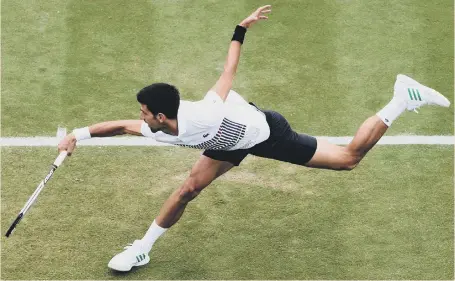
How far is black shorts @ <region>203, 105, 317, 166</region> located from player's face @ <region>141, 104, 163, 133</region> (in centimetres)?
79

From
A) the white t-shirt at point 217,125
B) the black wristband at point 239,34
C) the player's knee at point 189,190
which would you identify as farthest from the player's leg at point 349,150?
the black wristband at point 239,34

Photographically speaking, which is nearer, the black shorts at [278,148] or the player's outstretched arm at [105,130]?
the player's outstretched arm at [105,130]

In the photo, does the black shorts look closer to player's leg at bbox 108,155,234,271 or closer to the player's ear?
player's leg at bbox 108,155,234,271

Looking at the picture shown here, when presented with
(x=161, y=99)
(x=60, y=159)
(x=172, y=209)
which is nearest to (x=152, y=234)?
(x=172, y=209)

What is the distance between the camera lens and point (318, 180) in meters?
12.2

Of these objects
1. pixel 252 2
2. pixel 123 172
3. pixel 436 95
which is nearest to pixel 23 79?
pixel 123 172

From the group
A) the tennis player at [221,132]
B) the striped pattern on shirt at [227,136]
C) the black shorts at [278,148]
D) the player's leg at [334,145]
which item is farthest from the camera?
the player's leg at [334,145]

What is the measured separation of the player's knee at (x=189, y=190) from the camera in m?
10.9

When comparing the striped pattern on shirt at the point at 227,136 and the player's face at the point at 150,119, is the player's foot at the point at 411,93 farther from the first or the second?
the player's face at the point at 150,119

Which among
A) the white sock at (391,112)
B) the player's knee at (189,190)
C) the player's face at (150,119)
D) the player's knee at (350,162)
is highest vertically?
the player's face at (150,119)

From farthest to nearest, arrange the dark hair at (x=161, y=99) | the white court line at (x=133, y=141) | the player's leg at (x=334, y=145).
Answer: the white court line at (x=133, y=141) < the player's leg at (x=334, y=145) < the dark hair at (x=161, y=99)

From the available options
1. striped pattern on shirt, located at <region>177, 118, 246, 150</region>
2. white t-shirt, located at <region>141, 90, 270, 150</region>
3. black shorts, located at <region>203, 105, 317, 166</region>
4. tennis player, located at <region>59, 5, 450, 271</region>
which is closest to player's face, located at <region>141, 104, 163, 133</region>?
tennis player, located at <region>59, 5, 450, 271</region>

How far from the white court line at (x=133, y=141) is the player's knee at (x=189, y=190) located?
5.91 ft

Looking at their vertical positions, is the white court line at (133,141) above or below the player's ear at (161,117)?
below
